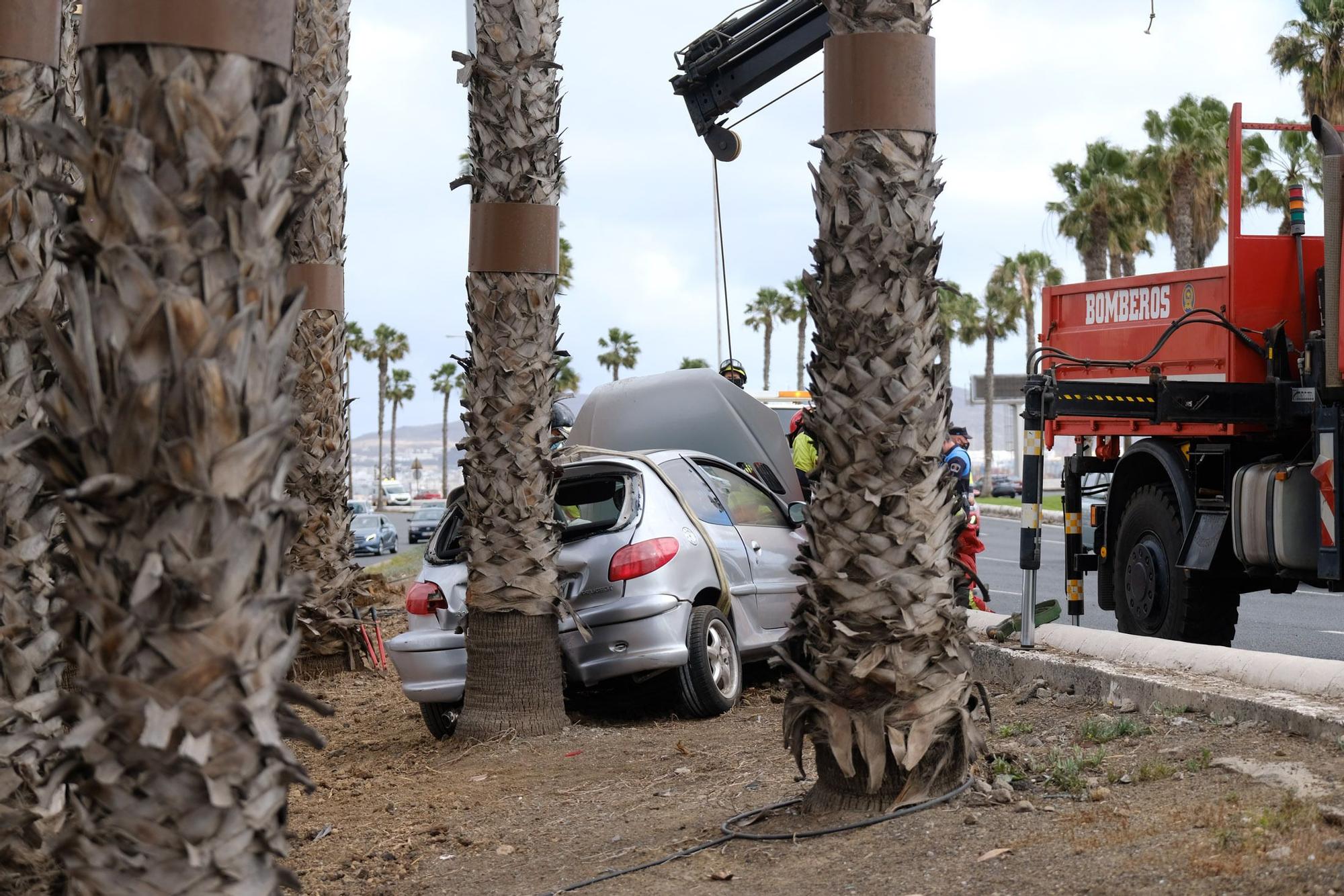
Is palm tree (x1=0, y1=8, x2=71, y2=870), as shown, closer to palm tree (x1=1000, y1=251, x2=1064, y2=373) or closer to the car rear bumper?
the car rear bumper

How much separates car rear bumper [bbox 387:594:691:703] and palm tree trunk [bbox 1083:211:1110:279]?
3663cm

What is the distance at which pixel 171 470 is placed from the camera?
8.82ft

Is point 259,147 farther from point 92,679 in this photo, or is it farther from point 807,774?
point 807,774

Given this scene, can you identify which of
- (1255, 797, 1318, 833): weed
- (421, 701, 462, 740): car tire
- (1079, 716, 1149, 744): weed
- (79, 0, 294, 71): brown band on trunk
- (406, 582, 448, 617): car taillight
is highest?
(79, 0, 294, 71): brown band on trunk

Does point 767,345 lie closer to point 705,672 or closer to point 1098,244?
point 1098,244

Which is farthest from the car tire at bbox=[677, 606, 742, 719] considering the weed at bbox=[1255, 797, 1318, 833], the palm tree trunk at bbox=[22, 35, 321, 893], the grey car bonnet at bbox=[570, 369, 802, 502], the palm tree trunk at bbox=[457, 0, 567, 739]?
the palm tree trunk at bbox=[22, 35, 321, 893]

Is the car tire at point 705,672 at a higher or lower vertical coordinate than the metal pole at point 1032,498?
lower

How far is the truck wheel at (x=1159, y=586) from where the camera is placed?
9.62 meters

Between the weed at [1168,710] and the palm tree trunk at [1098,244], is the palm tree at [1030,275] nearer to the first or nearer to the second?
the palm tree trunk at [1098,244]

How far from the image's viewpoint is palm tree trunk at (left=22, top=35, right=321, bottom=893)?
8.87ft

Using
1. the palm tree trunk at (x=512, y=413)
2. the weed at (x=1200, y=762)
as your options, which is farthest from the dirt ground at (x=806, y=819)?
the palm tree trunk at (x=512, y=413)

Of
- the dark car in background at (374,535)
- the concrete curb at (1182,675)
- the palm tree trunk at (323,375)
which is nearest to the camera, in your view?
the concrete curb at (1182,675)

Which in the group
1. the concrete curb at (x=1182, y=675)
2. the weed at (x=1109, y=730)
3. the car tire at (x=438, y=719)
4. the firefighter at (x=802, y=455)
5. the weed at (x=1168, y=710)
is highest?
the firefighter at (x=802, y=455)

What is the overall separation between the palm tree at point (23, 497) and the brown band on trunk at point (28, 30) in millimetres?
28
